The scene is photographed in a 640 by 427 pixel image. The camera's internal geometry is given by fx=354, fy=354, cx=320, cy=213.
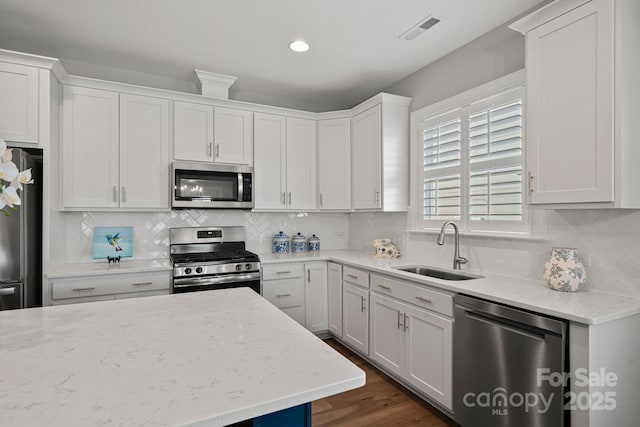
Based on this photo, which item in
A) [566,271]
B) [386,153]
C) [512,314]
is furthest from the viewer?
[386,153]

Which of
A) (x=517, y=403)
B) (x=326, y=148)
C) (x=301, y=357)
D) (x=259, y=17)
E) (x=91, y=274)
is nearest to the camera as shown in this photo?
(x=301, y=357)

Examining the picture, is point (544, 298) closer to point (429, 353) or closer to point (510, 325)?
point (510, 325)

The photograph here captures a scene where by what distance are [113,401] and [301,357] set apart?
0.46 metres

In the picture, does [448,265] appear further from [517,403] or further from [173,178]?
[173,178]

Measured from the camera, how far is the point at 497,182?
2.54 m

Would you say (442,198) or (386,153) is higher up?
(386,153)

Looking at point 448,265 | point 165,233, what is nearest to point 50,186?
point 165,233

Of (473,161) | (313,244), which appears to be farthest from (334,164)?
(473,161)

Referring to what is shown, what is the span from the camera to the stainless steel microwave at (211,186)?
10.5 feet

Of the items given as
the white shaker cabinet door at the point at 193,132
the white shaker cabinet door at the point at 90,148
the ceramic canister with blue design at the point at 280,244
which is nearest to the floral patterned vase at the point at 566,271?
the ceramic canister with blue design at the point at 280,244

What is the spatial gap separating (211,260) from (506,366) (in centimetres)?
235

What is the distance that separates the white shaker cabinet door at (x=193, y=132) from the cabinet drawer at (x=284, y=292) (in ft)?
4.45

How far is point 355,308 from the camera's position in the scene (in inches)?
125

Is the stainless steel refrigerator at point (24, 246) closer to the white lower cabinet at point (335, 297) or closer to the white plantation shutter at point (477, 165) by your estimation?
the white lower cabinet at point (335, 297)
